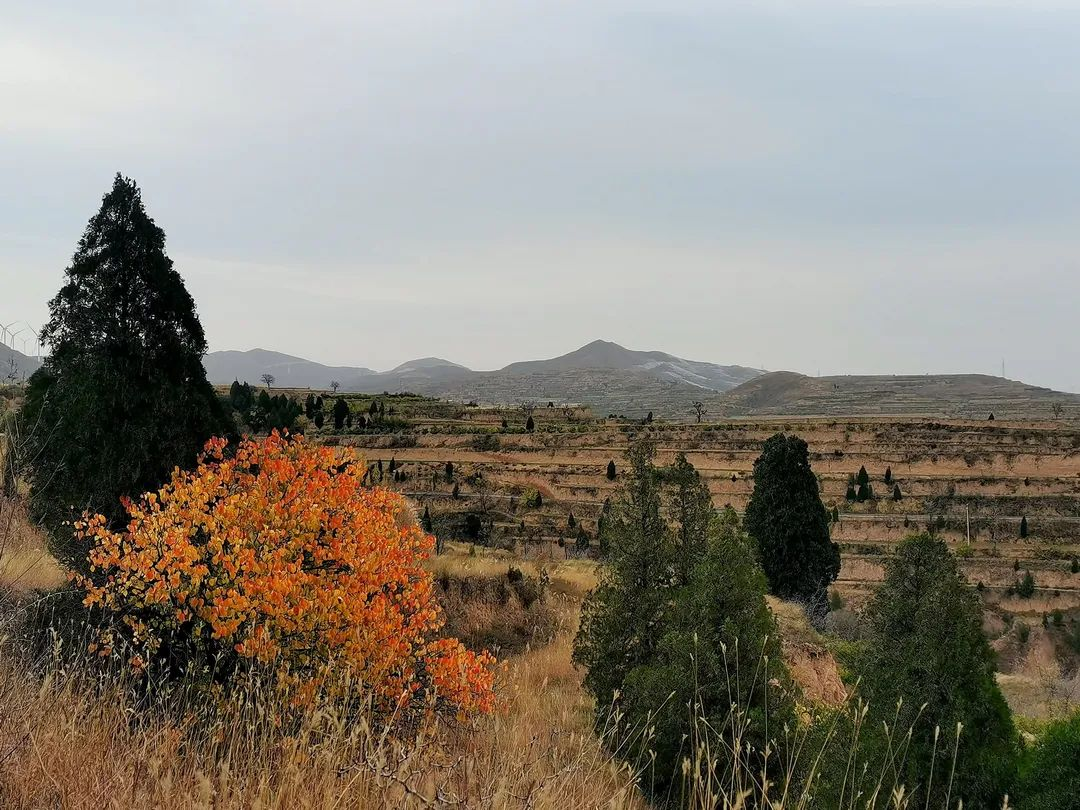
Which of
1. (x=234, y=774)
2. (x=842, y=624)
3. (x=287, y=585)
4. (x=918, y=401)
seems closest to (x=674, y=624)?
(x=287, y=585)

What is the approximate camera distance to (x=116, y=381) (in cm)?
1107

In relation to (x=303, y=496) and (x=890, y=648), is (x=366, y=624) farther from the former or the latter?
(x=890, y=648)

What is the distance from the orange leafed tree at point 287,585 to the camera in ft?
21.0

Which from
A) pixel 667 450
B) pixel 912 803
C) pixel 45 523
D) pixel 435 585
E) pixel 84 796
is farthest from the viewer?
pixel 667 450

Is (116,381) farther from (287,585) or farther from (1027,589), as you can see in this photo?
(1027,589)

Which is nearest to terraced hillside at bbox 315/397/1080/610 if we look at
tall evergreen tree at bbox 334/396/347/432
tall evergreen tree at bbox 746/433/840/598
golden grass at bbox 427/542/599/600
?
tall evergreen tree at bbox 334/396/347/432

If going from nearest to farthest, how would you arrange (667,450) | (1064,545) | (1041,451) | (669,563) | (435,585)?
1. (669,563)
2. (435,585)
3. (1064,545)
4. (1041,451)
5. (667,450)

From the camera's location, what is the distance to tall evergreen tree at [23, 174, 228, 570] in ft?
34.9

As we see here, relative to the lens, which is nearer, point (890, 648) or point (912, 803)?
point (912, 803)

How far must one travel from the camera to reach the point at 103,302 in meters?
11.4

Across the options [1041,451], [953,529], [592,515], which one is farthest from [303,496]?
[1041,451]

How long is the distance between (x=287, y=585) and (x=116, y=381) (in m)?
6.70

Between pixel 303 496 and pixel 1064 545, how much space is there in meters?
51.9

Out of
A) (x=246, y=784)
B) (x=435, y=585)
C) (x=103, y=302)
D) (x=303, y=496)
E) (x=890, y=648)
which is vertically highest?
(x=103, y=302)
